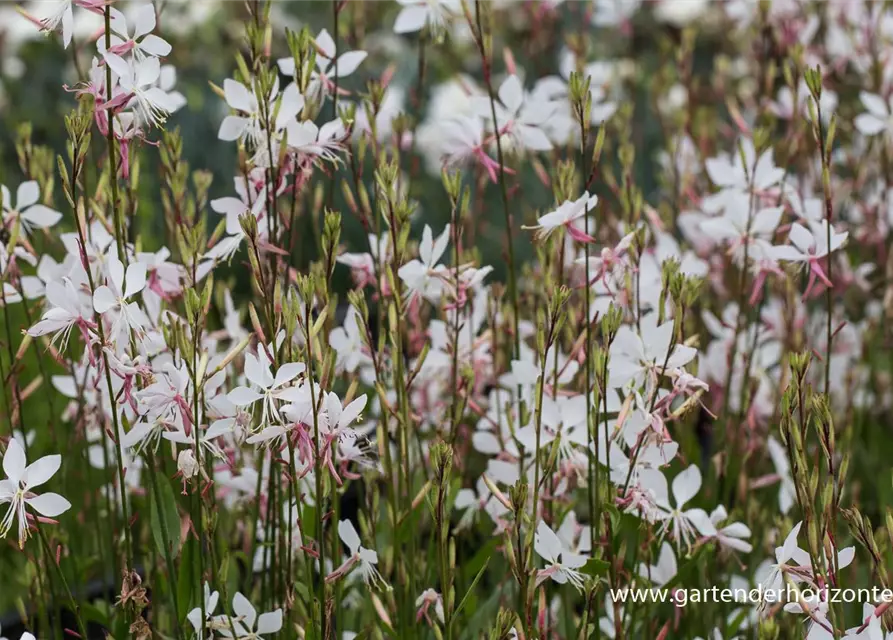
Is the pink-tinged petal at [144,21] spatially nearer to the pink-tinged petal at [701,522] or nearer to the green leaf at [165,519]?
the green leaf at [165,519]

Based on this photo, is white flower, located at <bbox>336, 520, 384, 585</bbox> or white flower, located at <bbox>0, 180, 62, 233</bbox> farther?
white flower, located at <bbox>0, 180, 62, 233</bbox>

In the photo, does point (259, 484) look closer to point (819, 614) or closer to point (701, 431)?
point (819, 614)

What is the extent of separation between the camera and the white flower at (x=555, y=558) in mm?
1161

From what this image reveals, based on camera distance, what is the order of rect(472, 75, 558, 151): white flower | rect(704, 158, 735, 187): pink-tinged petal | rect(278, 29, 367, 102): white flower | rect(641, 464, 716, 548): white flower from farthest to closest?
1. rect(704, 158, 735, 187): pink-tinged petal
2. rect(472, 75, 558, 151): white flower
3. rect(278, 29, 367, 102): white flower
4. rect(641, 464, 716, 548): white flower

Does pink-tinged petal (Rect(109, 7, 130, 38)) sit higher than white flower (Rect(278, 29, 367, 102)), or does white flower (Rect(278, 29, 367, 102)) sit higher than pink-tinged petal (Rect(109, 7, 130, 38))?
pink-tinged petal (Rect(109, 7, 130, 38))

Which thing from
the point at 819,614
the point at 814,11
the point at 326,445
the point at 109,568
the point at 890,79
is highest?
Result: the point at 814,11

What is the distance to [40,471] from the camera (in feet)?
3.59

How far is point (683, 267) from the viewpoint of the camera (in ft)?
5.49

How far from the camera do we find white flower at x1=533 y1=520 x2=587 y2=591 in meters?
1.16

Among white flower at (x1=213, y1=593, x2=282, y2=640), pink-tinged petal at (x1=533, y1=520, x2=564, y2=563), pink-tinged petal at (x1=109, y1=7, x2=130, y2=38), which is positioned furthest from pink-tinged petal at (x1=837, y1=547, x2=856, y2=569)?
pink-tinged petal at (x1=109, y1=7, x2=130, y2=38)

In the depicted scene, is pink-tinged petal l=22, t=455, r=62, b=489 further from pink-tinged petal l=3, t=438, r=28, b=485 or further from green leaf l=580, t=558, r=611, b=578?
green leaf l=580, t=558, r=611, b=578

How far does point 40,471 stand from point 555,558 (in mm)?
554

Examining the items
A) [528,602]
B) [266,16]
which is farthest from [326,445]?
[266,16]

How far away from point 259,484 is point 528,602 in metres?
0.40
